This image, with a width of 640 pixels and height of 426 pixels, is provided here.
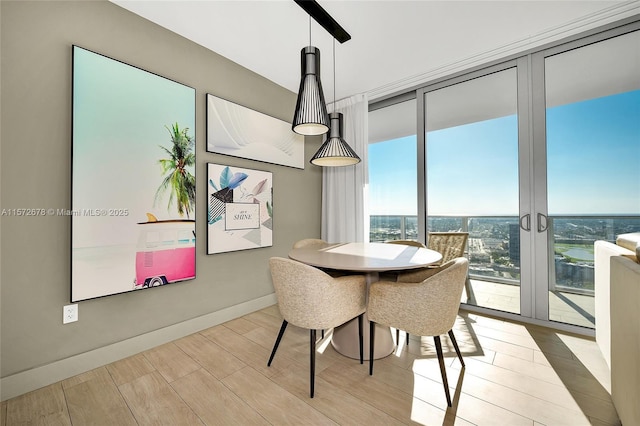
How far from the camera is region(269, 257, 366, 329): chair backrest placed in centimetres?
154

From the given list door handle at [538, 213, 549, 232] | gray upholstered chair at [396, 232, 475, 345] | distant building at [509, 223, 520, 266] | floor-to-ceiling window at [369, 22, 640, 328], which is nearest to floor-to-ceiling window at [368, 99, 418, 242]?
floor-to-ceiling window at [369, 22, 640, 328]

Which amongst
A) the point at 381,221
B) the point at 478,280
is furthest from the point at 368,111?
the point at 478,280

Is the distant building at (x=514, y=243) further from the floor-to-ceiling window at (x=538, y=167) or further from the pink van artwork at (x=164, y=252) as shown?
the pink van artwork at (x=164, y=252)

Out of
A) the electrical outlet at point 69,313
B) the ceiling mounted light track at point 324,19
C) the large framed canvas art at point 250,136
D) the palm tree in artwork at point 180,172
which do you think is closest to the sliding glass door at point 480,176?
the ceiling mounted light track at point 324,19

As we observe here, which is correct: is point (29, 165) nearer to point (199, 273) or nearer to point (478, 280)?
point (199, 273)

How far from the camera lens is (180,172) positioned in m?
2.30

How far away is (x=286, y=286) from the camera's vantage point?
1616 millimetres

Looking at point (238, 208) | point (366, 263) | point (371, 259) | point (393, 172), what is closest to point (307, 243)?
point (238, 208)

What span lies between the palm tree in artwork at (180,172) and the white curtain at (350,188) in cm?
187

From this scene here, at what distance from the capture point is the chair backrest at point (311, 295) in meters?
1.54

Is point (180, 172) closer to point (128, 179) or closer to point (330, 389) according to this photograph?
point (128, 179)

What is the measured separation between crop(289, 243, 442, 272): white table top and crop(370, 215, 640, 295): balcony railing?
1.12 meters

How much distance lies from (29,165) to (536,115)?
3965mm

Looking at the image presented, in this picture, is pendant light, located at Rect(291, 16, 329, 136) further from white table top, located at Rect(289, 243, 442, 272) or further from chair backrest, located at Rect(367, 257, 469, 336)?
chair backrest, located at Rect(367, 257, 469, 336)
